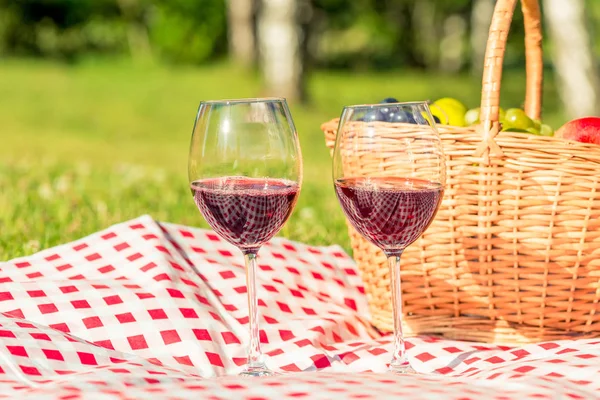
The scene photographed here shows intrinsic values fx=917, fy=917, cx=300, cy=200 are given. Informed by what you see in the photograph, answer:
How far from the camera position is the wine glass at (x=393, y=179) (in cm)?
210

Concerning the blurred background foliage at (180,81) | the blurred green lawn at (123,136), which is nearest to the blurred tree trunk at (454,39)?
the blurred background foliage at (180,81)

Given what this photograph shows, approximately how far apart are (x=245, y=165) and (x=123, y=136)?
10.00 m

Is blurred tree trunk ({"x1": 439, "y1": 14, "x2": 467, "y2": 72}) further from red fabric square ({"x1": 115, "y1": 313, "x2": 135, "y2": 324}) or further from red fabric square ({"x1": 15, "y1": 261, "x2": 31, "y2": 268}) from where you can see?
red fabric square ({"x1": 115, "y1": 313, "x2": 135, "y2": 324})

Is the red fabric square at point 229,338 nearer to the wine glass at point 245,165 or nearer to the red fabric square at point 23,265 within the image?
the wine glass at point 245,165

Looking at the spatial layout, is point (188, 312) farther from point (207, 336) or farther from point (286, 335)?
point (286, 335)

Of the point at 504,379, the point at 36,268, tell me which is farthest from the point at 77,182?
the point at 504,379

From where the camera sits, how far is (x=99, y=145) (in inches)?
417

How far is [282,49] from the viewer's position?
12.4m

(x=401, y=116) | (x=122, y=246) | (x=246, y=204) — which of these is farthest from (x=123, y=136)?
(x=246, y=204)

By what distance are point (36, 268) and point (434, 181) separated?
148 cm

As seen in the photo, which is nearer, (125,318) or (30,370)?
(30,370)

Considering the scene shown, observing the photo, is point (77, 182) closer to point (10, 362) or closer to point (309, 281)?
point (309, 281)

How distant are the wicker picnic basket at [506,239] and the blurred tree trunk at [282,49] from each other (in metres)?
9.21

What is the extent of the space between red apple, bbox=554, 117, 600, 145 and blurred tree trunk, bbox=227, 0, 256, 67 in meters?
16.0
